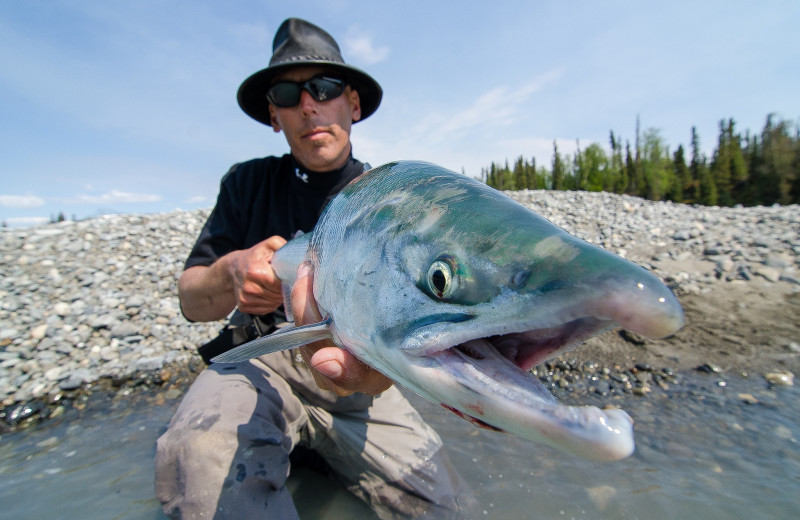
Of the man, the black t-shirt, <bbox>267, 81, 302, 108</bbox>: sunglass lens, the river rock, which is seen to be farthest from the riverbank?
<bbox>267, 81, 302, 108</bbox>: sunglass lens

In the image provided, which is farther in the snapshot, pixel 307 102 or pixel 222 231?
pixel 222 231

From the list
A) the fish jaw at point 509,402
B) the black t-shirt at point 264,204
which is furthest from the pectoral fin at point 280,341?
the black t-shirt at point 264,204

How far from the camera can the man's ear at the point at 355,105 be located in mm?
3799

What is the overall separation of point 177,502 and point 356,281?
6.50ft

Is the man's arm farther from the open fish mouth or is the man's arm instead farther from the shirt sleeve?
the open fish mouth

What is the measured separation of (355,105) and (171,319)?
5.62 metres

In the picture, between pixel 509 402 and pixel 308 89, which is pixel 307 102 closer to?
pixel 308 89

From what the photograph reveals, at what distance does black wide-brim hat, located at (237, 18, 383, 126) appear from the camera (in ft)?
11.0

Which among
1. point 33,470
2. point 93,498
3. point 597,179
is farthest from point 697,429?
point 597,179

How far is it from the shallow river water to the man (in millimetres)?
440

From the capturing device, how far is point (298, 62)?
3.27 meters

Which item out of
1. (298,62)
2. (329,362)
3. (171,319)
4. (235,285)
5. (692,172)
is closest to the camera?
(329,362)

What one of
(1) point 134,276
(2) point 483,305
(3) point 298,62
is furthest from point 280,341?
(1) point 134,276

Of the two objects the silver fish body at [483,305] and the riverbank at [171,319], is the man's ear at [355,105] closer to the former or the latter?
the silver fish body at [483,305]
